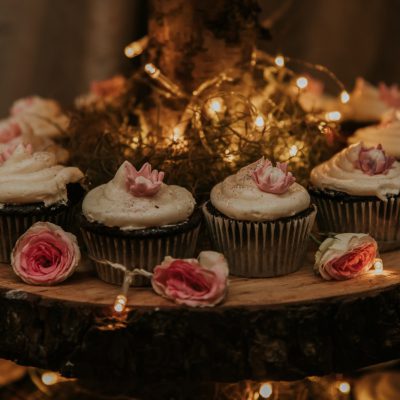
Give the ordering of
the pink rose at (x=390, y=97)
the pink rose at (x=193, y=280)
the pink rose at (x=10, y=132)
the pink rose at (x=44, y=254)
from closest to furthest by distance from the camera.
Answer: the pink rose at (x=193, y=280) → the pink rose at (x=44, y=254) → the pink rose at (x=10, y=132) → the pink rose at (x=390, y=97)

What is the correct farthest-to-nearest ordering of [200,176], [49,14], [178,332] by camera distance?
[49,14]
[200,176]
[178,332]

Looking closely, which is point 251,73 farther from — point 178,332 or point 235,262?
point 178,332

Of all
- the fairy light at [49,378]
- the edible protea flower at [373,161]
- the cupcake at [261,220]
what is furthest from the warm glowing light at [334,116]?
the fairy light at [49,378]

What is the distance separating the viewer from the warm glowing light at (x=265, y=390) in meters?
1.83

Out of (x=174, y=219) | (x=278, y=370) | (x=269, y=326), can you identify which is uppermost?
(x=174, y=219)

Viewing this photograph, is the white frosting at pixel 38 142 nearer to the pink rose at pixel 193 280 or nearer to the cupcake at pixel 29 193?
the cupcake at pixel 29 193

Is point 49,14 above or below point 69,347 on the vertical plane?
above

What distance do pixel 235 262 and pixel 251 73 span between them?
71cm

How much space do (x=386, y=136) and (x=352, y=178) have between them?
1.32 ft

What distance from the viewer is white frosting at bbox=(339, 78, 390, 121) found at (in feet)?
8.65

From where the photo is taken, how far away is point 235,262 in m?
1.76

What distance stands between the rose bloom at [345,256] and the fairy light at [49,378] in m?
0.73

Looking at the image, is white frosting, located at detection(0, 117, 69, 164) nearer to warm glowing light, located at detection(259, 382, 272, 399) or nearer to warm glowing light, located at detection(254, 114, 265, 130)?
warm glowing light, located at detection(254, 114, 265, 130)

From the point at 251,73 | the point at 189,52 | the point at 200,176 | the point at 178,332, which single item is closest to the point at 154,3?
the point at 189,52
